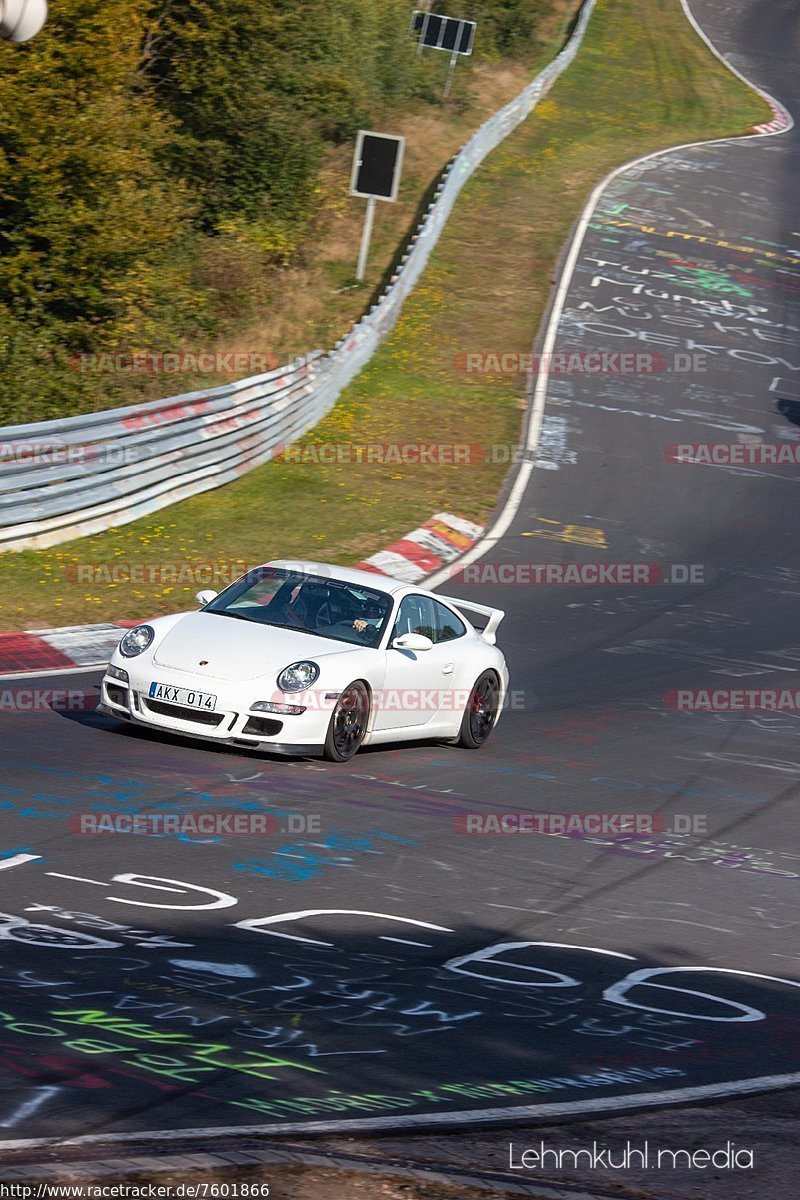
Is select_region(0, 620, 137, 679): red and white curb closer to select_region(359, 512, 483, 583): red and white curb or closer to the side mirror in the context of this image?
the side mirror

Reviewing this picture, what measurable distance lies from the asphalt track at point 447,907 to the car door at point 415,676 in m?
0.35

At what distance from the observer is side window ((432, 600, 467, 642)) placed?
41.6 feet

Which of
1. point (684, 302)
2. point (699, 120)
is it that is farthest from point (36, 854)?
point (699, 120)

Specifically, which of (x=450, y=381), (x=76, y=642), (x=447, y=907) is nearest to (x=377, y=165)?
(x=450, y=381)

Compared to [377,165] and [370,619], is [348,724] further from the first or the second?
[377,165]

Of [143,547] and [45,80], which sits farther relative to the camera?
[45,80]

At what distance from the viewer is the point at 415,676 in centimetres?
1198

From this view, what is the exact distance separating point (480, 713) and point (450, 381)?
1625 cm

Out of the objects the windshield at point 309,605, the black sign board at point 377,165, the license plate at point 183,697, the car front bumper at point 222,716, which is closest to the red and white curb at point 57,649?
the windshield at point 309,605

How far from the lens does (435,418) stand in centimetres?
2602

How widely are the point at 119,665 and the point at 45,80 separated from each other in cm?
1662

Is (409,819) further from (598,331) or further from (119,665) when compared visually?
(598,331)

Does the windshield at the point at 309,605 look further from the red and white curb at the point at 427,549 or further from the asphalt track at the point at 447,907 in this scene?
the red and white curb at the point at 427,549

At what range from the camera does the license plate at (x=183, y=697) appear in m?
10.7
